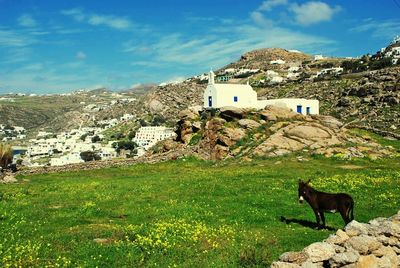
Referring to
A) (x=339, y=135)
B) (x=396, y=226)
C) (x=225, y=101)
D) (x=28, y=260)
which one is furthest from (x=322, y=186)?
(x=225, y=101)

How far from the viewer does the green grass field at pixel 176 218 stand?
49.9 ft

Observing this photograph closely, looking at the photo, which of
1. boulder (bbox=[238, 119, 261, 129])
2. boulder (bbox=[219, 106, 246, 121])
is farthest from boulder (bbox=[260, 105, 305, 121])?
boulder (bbox=[219, 106, 246, 121])

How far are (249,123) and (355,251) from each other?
→ 47331 millimetres

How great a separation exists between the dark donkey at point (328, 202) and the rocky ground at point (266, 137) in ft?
100

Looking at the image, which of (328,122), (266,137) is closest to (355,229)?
(266,137)

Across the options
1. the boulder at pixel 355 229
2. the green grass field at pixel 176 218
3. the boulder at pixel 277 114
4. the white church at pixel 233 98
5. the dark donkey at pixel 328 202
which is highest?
the white church at pixel 233 98

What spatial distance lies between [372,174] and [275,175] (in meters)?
8.26

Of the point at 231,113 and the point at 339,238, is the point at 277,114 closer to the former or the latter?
the point at 231,113

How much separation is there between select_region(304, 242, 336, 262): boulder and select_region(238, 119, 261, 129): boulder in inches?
1811

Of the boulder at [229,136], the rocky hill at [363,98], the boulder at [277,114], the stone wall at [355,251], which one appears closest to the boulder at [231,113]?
the boulder at [277,114]

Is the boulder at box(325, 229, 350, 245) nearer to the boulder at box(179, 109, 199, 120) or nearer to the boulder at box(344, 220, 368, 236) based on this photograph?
the boulder at box(344, 220, 368, 236)

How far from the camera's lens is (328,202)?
19594mm

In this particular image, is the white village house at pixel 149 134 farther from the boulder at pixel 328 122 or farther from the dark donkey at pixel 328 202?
the dark donkey at pixel 328 202

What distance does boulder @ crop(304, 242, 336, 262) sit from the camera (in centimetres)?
1240
